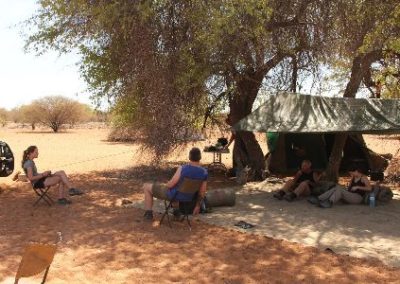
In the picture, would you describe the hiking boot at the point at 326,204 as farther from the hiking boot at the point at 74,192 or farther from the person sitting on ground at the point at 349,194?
the hiking boot at the point at 74,192

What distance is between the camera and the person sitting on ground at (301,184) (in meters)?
8.02

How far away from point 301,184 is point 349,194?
0.82 meters

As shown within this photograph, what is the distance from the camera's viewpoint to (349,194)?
759 cm

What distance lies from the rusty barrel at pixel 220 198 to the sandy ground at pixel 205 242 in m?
0.17

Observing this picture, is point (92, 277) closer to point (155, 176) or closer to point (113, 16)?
point (113, 16)

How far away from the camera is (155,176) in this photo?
1147cm

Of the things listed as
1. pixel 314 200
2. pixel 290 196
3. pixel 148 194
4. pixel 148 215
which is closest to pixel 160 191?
pixel 148 194

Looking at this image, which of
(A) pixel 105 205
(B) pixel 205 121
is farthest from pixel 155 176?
(A) pixel 105 205

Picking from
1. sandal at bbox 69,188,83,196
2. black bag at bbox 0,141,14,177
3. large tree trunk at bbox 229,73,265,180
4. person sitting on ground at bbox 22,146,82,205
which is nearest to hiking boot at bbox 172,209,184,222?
person sitting on ground at bbox 22,146,82,205

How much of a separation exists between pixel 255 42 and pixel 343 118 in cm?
208

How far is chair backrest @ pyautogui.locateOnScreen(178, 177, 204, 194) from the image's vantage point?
6.08 m

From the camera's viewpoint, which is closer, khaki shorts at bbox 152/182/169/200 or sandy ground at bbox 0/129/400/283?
sandy ground at bbox 0/129/400/283

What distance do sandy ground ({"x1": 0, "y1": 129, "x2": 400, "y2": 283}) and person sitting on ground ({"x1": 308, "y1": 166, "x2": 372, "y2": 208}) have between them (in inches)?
7.0

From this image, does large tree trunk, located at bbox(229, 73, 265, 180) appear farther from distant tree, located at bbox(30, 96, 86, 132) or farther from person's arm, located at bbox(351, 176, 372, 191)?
distant tree, located at bbox(30, 96, 86, 132)
